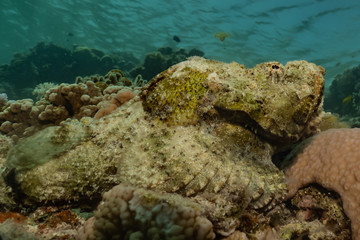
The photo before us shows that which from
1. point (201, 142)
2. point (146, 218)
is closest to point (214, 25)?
point (201, 142)

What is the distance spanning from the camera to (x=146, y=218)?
1495mm

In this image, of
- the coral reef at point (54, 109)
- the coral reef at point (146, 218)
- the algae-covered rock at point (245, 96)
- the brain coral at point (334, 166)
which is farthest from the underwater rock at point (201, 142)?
the coral reef at point (54, 109)

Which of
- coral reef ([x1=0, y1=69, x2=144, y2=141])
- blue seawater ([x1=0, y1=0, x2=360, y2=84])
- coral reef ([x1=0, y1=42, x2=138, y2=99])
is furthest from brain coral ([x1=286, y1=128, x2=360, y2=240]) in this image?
blue seawater ([x1=0, y1=0, x2=360, y2=84])

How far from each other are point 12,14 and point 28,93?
127ft

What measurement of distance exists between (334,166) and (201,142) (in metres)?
1.86

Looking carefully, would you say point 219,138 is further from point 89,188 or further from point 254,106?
point 89,188

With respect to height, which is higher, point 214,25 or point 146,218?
point 214,25

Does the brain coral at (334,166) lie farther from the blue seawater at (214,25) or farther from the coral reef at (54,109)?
the blue seawater at (214,25)

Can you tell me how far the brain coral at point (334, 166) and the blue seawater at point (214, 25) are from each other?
969 inches

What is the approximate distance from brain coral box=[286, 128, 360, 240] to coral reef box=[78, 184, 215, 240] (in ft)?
5.94

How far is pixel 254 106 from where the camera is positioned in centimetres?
228

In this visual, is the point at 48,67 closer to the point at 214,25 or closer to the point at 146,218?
the point at 146,218

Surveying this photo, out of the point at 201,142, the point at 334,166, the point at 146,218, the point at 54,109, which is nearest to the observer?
the point at 146,218

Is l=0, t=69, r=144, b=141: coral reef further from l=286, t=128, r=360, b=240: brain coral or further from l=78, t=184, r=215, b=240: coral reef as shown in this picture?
l=286, t=128, r=360, b=240: brain coral
